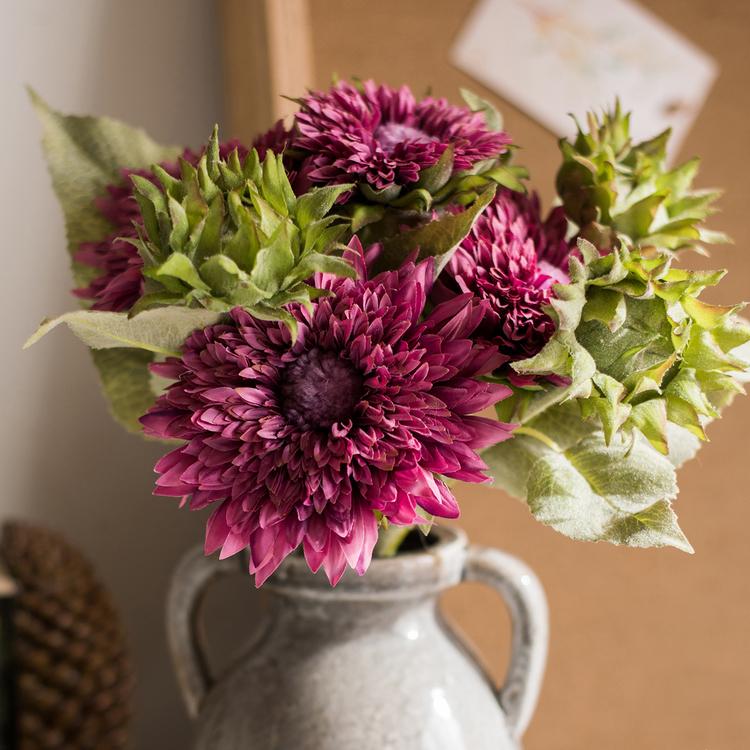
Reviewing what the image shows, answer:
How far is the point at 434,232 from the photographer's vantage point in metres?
0.39

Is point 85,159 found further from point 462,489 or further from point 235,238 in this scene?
point 462,489

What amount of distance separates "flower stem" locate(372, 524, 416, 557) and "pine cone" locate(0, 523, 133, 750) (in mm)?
296

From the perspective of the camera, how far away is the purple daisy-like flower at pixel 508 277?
1.23ft

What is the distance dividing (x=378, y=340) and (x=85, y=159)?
0.81 feet

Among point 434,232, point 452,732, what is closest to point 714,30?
point 434,232

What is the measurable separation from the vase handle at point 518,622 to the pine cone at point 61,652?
31 cm

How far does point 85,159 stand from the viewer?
502 mm

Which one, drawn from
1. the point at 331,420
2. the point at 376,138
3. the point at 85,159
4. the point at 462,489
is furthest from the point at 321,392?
the point at 462,489

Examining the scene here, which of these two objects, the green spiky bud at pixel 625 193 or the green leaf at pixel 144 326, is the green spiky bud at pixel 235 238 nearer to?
the green leaf at pixel 144 326

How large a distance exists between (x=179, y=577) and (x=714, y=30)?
61cm

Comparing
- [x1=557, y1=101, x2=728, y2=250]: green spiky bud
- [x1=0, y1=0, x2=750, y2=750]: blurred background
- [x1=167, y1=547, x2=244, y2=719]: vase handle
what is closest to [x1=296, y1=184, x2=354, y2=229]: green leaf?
[x1=557, y1=101, x2=728, y2=250]: green spiky bud

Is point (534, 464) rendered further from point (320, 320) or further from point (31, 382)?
point (31, 382)

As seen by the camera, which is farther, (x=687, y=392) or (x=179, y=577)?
(x=179, y=577)

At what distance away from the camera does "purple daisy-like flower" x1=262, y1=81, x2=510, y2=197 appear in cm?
38
